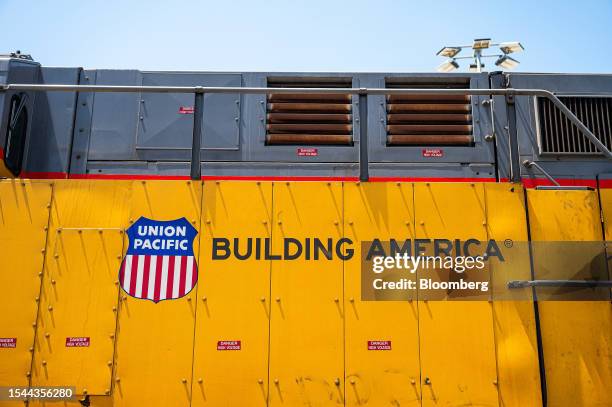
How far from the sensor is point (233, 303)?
320 cm

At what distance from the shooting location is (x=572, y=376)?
316 centimetres

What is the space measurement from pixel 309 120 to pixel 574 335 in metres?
3.07

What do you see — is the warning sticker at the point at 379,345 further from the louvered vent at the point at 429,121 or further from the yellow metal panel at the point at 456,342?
the louvered vent at the point at 429,121

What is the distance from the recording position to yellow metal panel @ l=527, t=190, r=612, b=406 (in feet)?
10.3

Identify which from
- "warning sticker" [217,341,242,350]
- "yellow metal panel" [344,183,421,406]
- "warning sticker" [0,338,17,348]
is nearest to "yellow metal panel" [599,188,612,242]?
"yellow metal panel" [344,183,421,406]

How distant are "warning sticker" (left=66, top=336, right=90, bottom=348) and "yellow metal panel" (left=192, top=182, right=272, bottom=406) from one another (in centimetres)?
75

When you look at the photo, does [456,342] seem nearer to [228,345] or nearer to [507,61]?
[228,345]

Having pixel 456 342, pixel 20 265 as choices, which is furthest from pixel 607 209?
pixel 20 265

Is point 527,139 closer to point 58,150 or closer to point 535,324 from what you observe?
point 535,324

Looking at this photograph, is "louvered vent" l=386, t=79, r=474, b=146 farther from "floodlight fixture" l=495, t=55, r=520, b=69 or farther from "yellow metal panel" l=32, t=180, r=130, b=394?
"floodlight fixture" l=495, t=55, r=520, b=69

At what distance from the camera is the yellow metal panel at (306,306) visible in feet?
10.2

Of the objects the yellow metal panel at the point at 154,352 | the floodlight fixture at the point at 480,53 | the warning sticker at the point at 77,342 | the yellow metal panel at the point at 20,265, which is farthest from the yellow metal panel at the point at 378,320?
the floodlight fixture at the point at 480,53

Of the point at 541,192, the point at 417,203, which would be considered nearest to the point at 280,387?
the point at 417,203

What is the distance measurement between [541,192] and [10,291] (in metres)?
3.91
